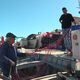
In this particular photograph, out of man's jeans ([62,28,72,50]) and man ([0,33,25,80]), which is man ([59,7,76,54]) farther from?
man ([0,33,25,80])

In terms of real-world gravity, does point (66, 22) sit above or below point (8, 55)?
above

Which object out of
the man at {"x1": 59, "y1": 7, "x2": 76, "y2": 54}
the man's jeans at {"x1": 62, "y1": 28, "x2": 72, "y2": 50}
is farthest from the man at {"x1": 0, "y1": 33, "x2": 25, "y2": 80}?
the man at {"x1": 59, "y1": 7, "x2": 76, "y2": 54}

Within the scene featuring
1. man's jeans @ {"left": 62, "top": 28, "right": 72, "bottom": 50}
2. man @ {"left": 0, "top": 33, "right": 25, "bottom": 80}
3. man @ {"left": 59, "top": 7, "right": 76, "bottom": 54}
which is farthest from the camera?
man @ {"left": 59, "top": 7, "right": 76, "bottom": 54}

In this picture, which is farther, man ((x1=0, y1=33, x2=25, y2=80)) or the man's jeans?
the man's jeans

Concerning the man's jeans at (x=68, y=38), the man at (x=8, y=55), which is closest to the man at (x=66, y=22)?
the man's jeans at (x=68, y=38)

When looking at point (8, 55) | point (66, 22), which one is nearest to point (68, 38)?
point (66, 22)

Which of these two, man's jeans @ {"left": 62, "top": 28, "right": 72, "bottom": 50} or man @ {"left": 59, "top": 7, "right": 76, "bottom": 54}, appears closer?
man's jeans @ {"left": 62, "top": 28, "right": 72, "bottom": 50}

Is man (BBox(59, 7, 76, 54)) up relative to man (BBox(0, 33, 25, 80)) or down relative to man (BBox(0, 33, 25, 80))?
up

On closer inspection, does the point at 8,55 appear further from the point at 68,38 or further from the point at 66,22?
the point at 66,22

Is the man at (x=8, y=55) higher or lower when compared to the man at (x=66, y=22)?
lower

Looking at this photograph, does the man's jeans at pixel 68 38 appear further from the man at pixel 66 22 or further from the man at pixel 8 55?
the man at pixel 8 55

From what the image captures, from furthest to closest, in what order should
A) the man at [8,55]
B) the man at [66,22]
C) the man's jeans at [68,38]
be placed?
the man at [66,22] < the man's jeans at [68,38] < the man at [8,55]

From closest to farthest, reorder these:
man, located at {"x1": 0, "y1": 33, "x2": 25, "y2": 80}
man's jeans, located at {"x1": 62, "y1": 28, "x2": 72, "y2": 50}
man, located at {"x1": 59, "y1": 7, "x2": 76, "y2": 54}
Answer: man, located at {"x1": 0, "y1": 33, "x2": 25, "y2": 80} → man's jeans, located at {"x1": 62, "y1": 28, "x2": 72, "y2": 50} → man, located at {"x1": 59, "y1": 7, "x2": 76, "y2": 54}

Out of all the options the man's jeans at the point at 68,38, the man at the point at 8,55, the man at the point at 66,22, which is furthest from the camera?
the man at the point at 66,22
